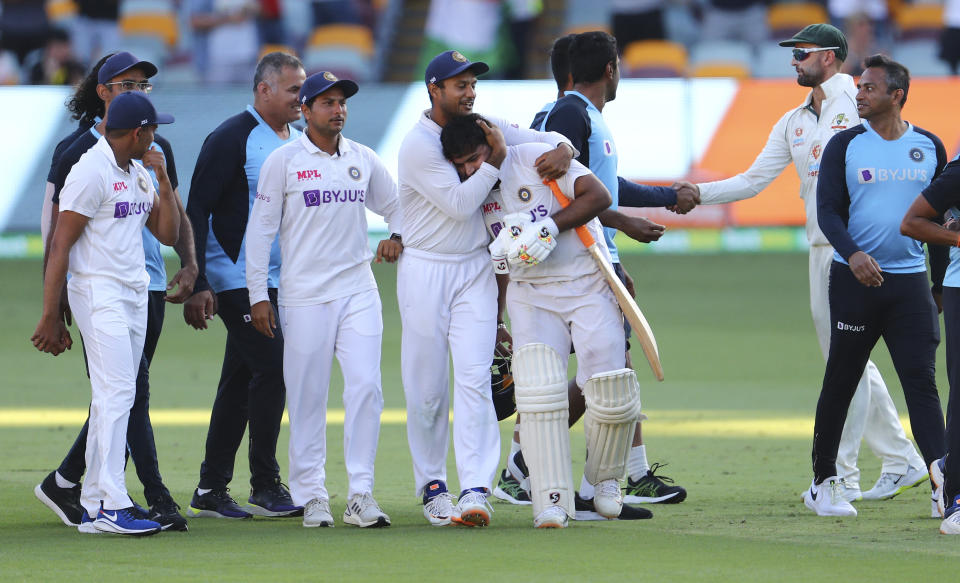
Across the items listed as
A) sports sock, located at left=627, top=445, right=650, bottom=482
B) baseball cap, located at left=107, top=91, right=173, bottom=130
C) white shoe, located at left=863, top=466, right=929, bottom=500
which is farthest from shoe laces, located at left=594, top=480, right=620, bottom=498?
baseball cap, located at left=107, top=91, right=173, bottom=130

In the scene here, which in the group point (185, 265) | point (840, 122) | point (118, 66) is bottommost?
point (185, 265)

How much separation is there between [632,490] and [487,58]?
15308 mm

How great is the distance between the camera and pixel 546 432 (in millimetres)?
6688

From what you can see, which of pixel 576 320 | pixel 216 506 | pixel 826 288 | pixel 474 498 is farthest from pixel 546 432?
pixel 826 288

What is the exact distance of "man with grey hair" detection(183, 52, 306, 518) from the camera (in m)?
7.40

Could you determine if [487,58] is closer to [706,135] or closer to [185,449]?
[706,135]

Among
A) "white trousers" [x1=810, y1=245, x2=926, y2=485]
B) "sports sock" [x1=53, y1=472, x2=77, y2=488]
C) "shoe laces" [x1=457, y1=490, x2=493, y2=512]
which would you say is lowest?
"sports sock" [x1=53, y1=472, x2=77, y2=488]

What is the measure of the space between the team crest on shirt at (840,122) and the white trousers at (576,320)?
1.91 metres

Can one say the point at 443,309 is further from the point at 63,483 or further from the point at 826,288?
the point at 826,288

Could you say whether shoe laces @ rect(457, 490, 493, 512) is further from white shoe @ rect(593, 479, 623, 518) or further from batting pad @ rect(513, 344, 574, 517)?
white shoe @ rect(593, 479, 623, 518)

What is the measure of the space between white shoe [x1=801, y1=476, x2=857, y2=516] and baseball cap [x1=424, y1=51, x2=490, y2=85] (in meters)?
2.53

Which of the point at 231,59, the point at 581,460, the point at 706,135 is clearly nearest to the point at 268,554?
the point at 581,460

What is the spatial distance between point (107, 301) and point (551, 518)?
2101mm

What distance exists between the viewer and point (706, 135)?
18.0m
